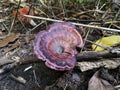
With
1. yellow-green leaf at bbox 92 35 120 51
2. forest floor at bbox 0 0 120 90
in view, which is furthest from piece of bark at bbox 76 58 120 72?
yellow-green leaf at bbox 92 35 120 51

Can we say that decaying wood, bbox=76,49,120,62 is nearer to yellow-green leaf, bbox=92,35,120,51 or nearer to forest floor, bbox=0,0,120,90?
forest floor, bbox=0,0,120,90

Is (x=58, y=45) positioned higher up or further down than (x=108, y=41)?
higher up

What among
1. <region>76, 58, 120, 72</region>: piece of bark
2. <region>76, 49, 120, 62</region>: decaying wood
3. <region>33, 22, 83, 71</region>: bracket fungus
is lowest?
<region>76, 58, 120, 72</region>: piece of bark

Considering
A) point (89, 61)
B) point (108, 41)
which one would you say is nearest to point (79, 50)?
point (89, 61)

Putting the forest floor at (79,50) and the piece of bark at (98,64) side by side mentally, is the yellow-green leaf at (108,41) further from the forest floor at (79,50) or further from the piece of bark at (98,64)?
the piece of bark at (98,64)

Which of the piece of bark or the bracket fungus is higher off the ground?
the bracket fungus

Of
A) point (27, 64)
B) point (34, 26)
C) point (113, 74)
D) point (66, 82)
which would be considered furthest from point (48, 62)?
point (34, 26)

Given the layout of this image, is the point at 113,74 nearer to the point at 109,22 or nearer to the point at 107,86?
the point at 107,86

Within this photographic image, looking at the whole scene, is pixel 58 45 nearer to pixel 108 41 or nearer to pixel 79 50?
pixel 79 50

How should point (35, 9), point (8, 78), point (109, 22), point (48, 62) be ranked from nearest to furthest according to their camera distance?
point (48, 62) < point (8, 78) < point (109, 22) < point (35, 9)
